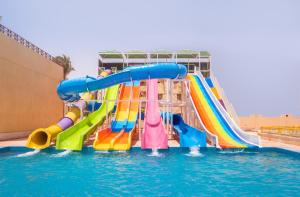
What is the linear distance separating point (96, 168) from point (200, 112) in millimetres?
7211

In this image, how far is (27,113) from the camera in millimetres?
17734

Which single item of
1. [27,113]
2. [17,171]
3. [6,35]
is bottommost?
[17,171]

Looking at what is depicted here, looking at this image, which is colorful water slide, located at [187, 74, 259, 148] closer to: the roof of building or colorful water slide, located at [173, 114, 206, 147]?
colorful water slide, located at [173, 114, 206, 147]

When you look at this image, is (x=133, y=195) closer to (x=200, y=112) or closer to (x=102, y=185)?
(x=102, y=185)

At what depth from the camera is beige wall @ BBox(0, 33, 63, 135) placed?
15.1 m

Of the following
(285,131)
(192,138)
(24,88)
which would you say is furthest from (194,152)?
(24,88)

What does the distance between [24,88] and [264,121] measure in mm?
21546

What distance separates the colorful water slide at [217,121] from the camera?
11.9 m

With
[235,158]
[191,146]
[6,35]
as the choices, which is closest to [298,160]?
[235,158]

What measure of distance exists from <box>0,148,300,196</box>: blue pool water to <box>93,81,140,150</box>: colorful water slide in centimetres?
55

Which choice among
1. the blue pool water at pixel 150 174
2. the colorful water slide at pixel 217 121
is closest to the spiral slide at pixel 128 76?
the colorful water slide at pixel 217 121

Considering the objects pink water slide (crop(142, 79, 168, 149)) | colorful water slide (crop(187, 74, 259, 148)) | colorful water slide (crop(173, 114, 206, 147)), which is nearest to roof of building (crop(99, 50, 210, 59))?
colorful water slide (crop(187, 74, 259, 148))

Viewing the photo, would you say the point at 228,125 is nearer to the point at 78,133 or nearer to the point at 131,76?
the point at 131,76

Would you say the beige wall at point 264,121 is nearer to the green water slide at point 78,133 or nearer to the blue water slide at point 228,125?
the blue water slide at point 228,125
